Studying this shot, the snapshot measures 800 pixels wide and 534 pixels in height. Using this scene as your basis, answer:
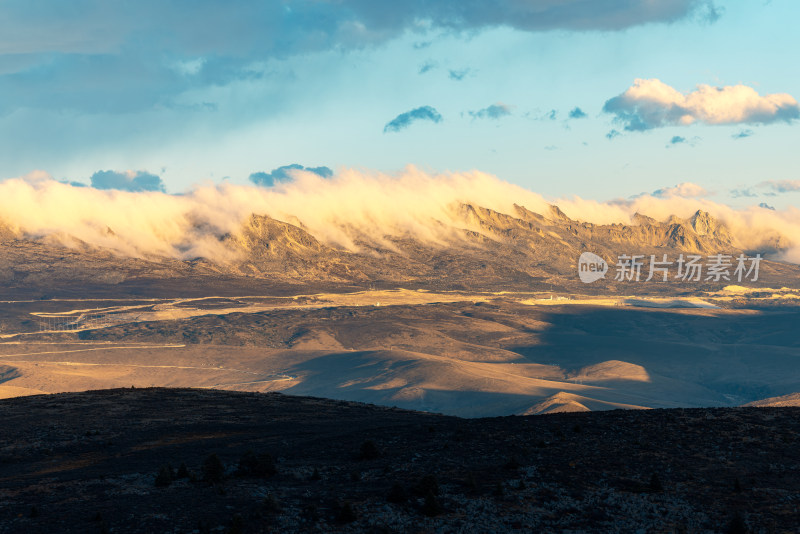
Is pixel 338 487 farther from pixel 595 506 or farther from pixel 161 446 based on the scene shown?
pixel 161 446

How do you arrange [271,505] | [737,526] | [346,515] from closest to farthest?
[737,526]
[346,515]
[271,505]

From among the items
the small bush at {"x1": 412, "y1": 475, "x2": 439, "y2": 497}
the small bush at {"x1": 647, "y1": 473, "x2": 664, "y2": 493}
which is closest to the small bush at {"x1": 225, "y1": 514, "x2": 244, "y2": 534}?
the small bush at {"x1": 412, "y1": 475, "x2": 439, "y2": 497}

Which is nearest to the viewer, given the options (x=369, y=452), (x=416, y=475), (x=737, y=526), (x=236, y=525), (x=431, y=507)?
(x=236, y=525)

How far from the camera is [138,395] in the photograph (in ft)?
259

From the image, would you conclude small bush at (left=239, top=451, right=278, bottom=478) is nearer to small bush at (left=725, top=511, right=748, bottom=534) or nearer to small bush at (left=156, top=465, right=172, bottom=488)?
small bush at (left=156, top=465, right=172, bottom=488)

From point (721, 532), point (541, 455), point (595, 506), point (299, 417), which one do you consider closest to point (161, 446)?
point (299, 417)

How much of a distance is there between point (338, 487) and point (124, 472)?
12311mm

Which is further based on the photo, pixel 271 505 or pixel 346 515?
pixel 271 505

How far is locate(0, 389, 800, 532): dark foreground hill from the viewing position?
37250 mm

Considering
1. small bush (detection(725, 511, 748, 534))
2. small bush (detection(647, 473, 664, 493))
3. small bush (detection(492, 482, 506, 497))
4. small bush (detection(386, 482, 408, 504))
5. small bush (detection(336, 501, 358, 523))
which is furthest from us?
small bush (detection(647, 473, 664, 493))

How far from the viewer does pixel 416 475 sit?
43406 millimetres

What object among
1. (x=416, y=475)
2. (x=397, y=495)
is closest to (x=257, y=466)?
(x=416, y=475)

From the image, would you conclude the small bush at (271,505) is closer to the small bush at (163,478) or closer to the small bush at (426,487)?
the small bush at (426,487)

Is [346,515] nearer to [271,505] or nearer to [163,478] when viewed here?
[271,505]
